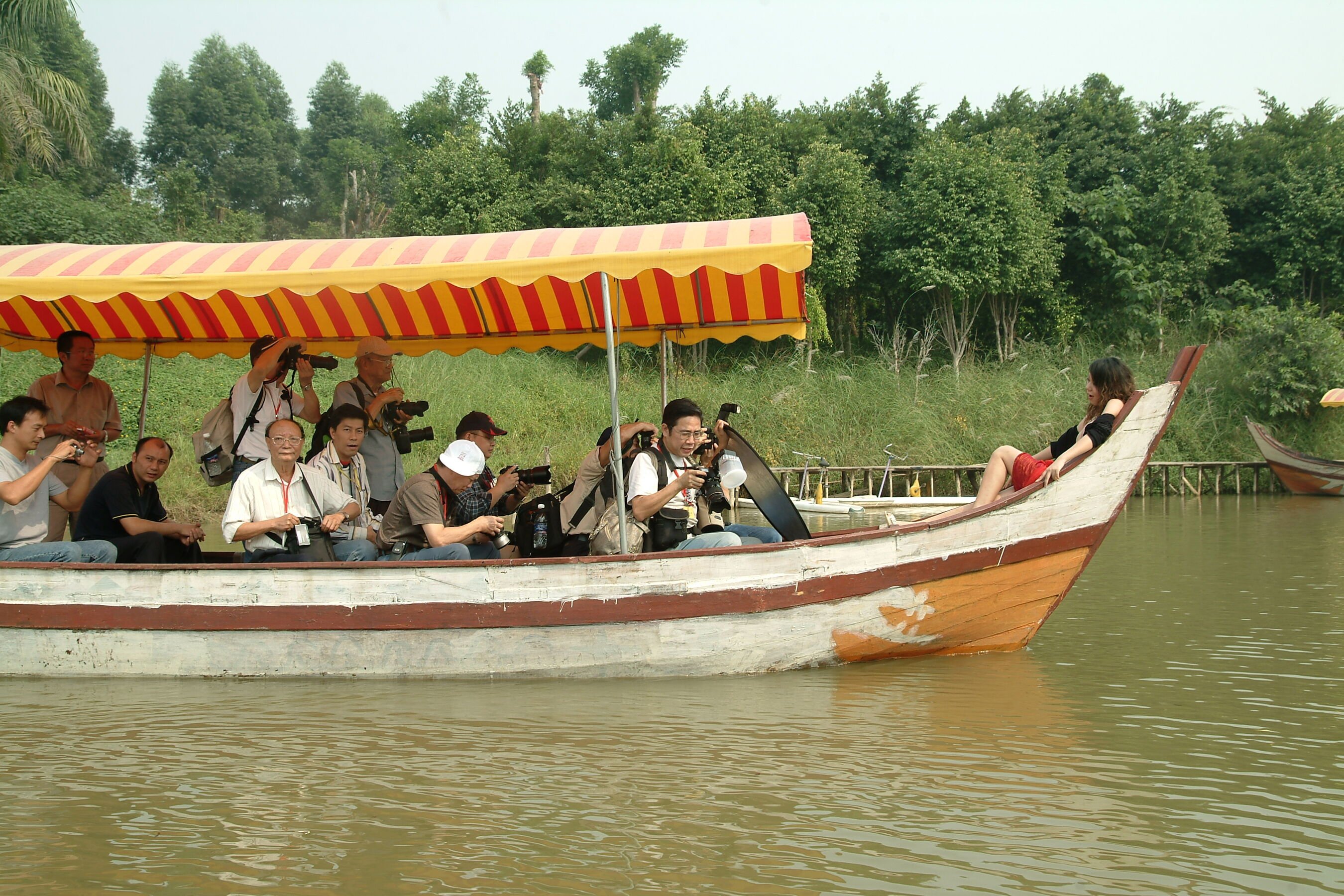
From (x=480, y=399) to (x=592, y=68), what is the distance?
17421 mm

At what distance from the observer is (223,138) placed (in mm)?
42500

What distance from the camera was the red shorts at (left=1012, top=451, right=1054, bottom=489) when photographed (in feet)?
19.2

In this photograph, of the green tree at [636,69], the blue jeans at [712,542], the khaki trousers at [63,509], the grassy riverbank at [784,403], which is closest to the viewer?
the blue jeans at [712,542]

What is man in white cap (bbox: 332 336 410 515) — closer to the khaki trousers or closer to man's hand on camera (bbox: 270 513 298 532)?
man's hand on camera (bbox: 270 513 298 532)

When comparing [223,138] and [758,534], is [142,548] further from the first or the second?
[223,138]

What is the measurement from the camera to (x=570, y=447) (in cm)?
1805

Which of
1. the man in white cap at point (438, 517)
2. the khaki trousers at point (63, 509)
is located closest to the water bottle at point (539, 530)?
the man in white cap at point (438, 517)

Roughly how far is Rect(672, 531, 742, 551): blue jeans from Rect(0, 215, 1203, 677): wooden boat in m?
0.21

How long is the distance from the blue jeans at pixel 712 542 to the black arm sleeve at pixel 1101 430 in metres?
1.89

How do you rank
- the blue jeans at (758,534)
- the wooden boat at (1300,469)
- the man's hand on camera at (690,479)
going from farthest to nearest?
the wooden boat at (1300,469)
the blue jeans at (758,534)
the man's hand on camera at (690,479)

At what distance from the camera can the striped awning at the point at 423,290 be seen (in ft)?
17.8

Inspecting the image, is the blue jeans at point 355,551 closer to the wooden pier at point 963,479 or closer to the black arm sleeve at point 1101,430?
the black arm sleeve at point 1101,430

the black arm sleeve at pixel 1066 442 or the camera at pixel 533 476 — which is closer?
the black arm sleeve at pixel 1066 442

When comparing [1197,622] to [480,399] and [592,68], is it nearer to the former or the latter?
[480,399]
